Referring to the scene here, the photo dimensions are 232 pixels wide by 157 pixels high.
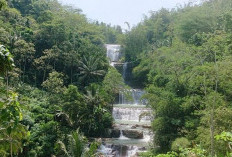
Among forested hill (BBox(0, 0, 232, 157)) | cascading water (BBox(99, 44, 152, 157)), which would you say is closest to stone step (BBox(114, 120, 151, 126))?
cascading water (BBox(99, 44, 152, 157))

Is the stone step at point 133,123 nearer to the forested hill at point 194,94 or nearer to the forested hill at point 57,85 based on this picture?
the forested hill at point 57,85

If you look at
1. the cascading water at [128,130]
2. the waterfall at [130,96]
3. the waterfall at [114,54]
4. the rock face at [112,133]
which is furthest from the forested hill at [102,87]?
the waterfall at [114,54]

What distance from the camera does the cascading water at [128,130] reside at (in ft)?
57.3

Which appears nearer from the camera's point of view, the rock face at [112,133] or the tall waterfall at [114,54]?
the rock face at [112,133]

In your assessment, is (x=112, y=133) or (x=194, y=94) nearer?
(x=194, y=94)

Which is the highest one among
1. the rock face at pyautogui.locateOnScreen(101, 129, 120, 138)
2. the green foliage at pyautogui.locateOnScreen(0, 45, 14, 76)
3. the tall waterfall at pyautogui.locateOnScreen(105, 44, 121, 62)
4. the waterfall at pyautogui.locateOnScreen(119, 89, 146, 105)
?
the tall waterfall at pyautogui.locateOnScreen(105, 44, 121, 62)

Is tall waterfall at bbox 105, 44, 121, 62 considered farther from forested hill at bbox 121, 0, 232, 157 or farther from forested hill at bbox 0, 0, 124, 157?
forested hill at bbox 121, 0, 232, 157

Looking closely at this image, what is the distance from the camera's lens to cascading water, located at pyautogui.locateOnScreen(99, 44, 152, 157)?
57.3 ft

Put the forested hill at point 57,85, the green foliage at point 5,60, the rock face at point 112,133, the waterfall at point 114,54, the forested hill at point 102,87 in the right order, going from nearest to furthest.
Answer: the green foliage at point 5,60, the forested hill at point 102,87, the forested hill at point 57,85, the rock face at point 112,133, the waterfall at point 114,54

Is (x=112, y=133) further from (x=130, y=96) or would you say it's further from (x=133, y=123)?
(x=130, y=96)

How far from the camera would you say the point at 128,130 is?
20.3 m

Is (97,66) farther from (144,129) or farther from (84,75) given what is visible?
(144,129)

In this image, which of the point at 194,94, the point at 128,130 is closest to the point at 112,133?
the point at 128,130

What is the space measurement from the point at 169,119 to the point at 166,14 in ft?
107
